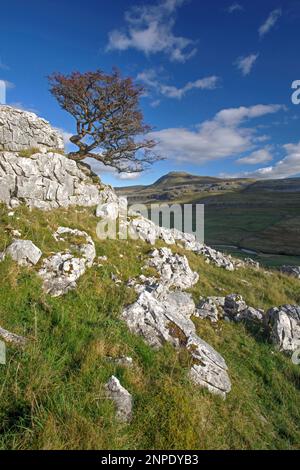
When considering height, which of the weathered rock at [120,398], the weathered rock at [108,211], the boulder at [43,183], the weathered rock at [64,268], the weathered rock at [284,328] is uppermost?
the boulder at [43,183]

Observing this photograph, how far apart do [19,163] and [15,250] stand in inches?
332

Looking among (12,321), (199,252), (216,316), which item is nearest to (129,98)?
(199,252)

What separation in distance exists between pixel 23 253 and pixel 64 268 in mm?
1639

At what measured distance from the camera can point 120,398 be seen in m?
5.51

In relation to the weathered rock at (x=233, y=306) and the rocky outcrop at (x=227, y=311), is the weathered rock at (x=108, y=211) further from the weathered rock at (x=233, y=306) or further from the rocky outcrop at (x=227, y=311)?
the weathered rock at (x=233, y=306)

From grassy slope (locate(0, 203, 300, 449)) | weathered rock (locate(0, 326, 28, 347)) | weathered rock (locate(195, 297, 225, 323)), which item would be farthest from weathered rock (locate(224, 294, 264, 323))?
weathered rock (locate(0, 326, 28, 347))

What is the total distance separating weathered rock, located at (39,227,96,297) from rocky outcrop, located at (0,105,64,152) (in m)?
8.97

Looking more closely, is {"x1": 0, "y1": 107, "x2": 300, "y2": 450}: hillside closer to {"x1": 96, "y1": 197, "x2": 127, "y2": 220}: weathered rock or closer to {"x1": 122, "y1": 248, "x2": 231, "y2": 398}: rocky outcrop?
{"x1": 122, "y1": 248, "x2": 231, "y2": 398}: rocky outcrop

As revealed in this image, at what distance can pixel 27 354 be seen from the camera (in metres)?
6.09

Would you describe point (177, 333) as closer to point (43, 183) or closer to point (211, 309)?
point (211, 309)

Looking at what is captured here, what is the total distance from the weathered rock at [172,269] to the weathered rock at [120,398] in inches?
340

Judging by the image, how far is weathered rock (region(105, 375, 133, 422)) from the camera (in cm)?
533

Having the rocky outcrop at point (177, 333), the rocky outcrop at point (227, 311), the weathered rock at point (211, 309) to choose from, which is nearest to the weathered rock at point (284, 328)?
the rocky outcrop at point (227, 311)

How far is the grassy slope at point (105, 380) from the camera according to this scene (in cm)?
481
